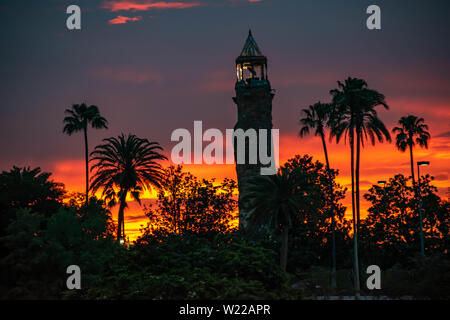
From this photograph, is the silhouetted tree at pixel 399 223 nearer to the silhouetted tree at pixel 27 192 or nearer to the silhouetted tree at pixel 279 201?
the silhouetted tree at pixel 279 201

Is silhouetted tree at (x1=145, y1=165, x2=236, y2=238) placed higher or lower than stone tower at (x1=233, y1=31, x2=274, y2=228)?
lower

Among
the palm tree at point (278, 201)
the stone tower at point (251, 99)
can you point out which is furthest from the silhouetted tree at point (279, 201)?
the stone tower at point (251, 99)

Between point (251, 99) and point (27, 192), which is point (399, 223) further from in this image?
point (27, 192)

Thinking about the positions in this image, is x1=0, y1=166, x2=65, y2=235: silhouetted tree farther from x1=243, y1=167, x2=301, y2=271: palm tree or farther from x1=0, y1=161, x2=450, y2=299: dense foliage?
x1=243, y1=167, x2=301, y2=271: palm tree

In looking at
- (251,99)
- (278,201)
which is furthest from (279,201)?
(251,99)

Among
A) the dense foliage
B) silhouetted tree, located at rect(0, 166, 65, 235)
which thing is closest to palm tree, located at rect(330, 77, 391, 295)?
the dense foliage

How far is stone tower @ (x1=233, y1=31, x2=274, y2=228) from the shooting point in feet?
234

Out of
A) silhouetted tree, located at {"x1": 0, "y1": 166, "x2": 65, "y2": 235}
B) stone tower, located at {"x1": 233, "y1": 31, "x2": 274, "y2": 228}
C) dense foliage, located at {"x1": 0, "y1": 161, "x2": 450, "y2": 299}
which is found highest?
stone tower, located at {"x1": 233, "y1": 31, "x2": 274, "y2": 228}

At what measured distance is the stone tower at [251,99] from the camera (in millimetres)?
71250
